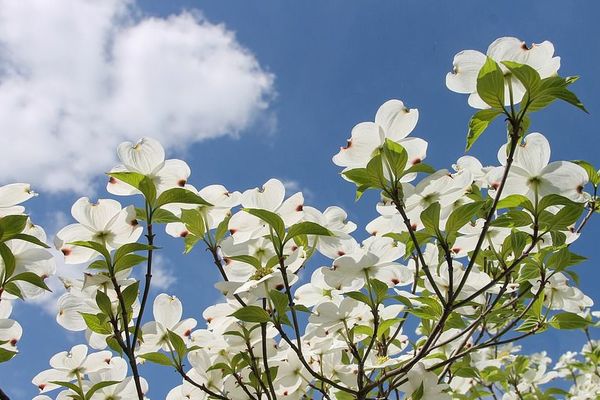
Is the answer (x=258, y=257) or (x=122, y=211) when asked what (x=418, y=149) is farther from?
(x=122, y=211)

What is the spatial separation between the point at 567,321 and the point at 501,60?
0.60 metres

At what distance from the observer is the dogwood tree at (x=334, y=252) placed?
3.34 feet

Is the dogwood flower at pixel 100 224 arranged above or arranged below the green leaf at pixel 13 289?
above

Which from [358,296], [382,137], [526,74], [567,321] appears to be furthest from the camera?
[567,321]

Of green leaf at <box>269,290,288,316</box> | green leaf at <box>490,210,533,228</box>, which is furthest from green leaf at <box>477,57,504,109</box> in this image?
green leaf at <box>269,290,288,316</box>

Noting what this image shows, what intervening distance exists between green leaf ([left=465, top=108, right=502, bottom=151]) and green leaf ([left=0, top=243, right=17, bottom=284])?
2.53 ft

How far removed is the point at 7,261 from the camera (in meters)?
1.00

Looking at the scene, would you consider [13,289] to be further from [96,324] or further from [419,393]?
[419,393]

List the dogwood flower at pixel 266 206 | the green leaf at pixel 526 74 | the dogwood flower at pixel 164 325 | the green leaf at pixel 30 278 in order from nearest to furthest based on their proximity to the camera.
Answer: the green leaf at pixel 526 74, the green leaf at pixel 30 278, the dogwood flower at pixel 266 206, the dogwood flower at pixel 164 325

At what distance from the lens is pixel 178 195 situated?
1.05 meters

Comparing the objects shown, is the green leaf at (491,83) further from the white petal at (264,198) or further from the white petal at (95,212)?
the white petal at (95,212)

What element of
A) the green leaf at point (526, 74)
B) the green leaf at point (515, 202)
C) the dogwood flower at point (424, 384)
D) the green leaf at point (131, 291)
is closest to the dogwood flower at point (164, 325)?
the green leaf at point (131, 291)

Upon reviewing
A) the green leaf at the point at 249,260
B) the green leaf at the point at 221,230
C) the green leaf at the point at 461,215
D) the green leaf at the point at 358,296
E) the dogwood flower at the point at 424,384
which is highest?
the green leaf at the point at 221,230

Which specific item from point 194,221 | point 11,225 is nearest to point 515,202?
point 194,221
